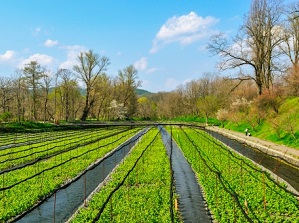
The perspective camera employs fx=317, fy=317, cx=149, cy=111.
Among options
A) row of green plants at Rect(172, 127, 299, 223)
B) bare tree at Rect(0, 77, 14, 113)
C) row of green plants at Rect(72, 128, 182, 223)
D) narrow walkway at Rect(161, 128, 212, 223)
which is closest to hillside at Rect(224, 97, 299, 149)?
row of green plants at Rect(172, 127, 299, 223)

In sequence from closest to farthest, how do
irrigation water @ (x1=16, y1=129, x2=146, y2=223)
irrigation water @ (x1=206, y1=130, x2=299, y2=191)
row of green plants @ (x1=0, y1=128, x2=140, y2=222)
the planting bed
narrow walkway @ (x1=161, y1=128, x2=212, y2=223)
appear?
the planting bed → narrow walkway @ (x1=161, y1=128, x2=212, y2=223) → irrigation water @ (x1=16, y1=129, x2=146, y2=223) → row of green plants @ (x1=0, y1=128, x2=140, y2=222) → irrigation water @ (x1=206, y1=130, x2=299, y2=191)

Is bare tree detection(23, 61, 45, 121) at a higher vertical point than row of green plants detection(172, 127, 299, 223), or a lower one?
higher

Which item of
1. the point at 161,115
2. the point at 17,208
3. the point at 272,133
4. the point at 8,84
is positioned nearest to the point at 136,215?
the point at 17,208

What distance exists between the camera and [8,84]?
2995 inches

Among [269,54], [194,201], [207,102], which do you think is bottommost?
[194,201]

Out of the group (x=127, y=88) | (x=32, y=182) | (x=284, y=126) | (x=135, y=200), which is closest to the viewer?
(x=135, y=200)

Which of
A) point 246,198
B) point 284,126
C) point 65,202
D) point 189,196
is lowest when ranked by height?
point 65,202

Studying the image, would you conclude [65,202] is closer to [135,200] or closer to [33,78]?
[135,200]

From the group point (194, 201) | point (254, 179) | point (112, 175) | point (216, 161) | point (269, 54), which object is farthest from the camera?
point (269, 54)

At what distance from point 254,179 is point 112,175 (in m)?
9.66

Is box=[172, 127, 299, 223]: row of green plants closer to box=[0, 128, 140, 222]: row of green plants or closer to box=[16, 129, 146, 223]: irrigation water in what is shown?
box=[16, 129, 146, 223]: irrigation water

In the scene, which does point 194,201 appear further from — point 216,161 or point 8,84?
point 8,84

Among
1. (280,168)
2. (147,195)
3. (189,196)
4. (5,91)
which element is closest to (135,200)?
(147,195)

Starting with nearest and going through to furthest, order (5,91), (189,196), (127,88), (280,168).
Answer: (189,196), (280,168), (5,91), (127,88)
